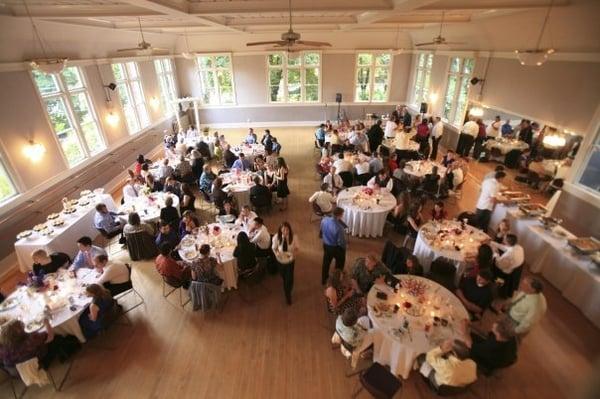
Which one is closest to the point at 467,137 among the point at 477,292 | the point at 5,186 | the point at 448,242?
the point at 448,242

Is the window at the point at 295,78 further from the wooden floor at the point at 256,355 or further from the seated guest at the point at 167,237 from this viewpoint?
the wooden floor at the point at 256,355

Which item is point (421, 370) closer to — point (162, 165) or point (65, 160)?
point (162, 165)

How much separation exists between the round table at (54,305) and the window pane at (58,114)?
17.5ft

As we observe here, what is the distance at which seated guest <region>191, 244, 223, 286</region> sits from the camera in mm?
5613

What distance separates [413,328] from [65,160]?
984 cm

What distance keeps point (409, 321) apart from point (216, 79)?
1645 cm

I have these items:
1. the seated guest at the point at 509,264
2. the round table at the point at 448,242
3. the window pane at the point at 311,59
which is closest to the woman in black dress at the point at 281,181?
the round table at the point at 448,242

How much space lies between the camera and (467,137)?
12227 mm

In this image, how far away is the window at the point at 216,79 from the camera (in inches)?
671

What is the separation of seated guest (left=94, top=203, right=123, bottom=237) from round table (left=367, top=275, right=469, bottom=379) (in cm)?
609

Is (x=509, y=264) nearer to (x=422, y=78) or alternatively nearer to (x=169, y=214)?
(x=169, y=214)

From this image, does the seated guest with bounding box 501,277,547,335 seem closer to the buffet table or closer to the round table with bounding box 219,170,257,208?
the buffet table

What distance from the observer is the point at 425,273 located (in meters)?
6.37

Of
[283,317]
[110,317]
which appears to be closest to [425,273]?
[283,317]
